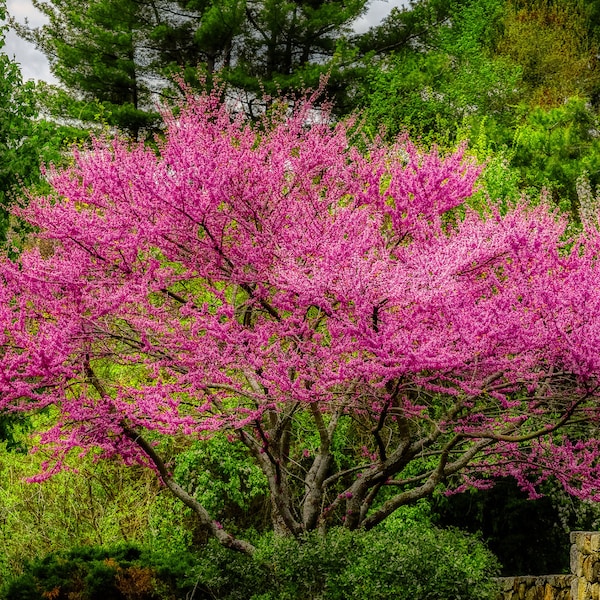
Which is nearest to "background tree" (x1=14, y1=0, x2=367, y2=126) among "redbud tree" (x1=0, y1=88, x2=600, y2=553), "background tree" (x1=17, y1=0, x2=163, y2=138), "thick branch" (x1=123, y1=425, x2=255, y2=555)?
"background tree" (x1=17, y1=0, x2=163, y2=138)

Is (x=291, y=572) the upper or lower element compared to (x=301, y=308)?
lower

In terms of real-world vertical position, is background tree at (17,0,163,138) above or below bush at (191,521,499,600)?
above

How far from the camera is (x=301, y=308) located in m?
7.77

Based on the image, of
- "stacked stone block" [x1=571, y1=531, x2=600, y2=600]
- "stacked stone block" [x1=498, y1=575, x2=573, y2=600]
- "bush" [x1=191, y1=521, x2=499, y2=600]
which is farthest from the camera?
"stacked stone block" [x1=498, y1=575, x2=573, y2=600]

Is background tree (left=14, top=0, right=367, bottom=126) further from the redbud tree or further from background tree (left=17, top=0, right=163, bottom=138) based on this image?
the redbud tree

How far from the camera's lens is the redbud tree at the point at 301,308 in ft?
23.0

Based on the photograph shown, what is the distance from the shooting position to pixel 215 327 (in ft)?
25.0

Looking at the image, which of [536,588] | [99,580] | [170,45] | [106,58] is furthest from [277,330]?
[106,58]

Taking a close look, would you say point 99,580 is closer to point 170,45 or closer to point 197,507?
point 197,507

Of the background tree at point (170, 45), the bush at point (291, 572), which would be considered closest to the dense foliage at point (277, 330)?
the bush at point (291, 572)

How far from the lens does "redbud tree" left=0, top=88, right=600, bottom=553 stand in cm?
701

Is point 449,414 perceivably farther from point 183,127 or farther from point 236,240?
point 183,127

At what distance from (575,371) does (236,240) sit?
341 cm

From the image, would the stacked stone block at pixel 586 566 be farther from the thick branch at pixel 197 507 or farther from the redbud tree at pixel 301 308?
the thick branch at pixel 197 507
